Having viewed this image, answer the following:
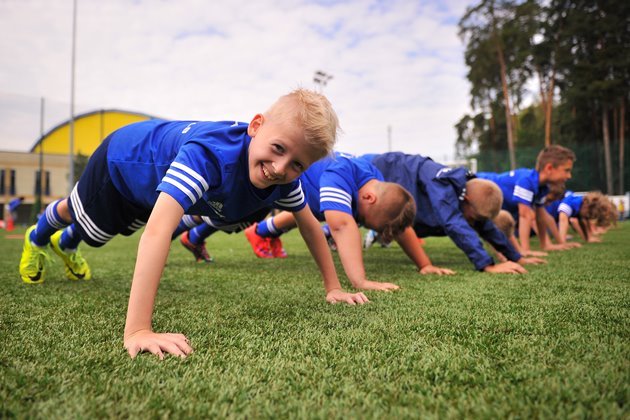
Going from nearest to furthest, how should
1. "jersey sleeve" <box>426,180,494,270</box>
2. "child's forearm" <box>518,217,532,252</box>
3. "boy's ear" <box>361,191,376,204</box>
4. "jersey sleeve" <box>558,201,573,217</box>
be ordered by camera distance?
"boy's ear" <box>361,191,376,204</box> → "jersey sleeve" <box>426,180,494,270</box> → "child's forearm" <box>518,217,532,252</box> → "jersey sleeve" <box>558,201,573,217</box>

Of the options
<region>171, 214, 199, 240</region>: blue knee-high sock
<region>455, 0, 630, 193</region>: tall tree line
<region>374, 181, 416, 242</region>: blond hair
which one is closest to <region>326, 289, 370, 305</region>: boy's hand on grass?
<region>374, 181, 416, 242</region>: blond hair

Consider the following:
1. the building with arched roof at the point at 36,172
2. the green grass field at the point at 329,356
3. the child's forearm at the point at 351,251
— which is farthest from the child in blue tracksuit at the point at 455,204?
the building with arched roof at the point at 36,172

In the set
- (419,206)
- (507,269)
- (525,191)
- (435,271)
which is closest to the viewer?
(507,269)

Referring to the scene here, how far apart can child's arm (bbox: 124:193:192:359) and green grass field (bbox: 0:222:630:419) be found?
2.3 inches

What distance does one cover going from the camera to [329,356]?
4.35ft

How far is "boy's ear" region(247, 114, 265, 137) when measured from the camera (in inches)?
72.7

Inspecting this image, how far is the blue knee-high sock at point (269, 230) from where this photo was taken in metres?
4.79

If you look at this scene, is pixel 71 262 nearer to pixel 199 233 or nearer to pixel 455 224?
pixel 199 233

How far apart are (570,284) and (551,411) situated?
202 centimetres

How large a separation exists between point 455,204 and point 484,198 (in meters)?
0.22

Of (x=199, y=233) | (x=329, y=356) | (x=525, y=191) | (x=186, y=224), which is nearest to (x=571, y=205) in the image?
(x=525, y=191)

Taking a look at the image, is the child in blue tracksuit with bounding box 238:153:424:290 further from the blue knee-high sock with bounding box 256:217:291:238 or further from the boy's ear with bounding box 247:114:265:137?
the blue knee-high sock with bounding box 256:217:291:238

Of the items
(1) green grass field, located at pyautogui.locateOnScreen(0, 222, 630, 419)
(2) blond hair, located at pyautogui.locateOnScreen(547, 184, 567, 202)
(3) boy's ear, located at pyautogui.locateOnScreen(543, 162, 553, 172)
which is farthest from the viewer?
(2) blond hair, located at pyautogui.locateOnScreen(547, 184, 567, 202)

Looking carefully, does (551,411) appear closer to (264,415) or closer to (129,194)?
(264,415)
